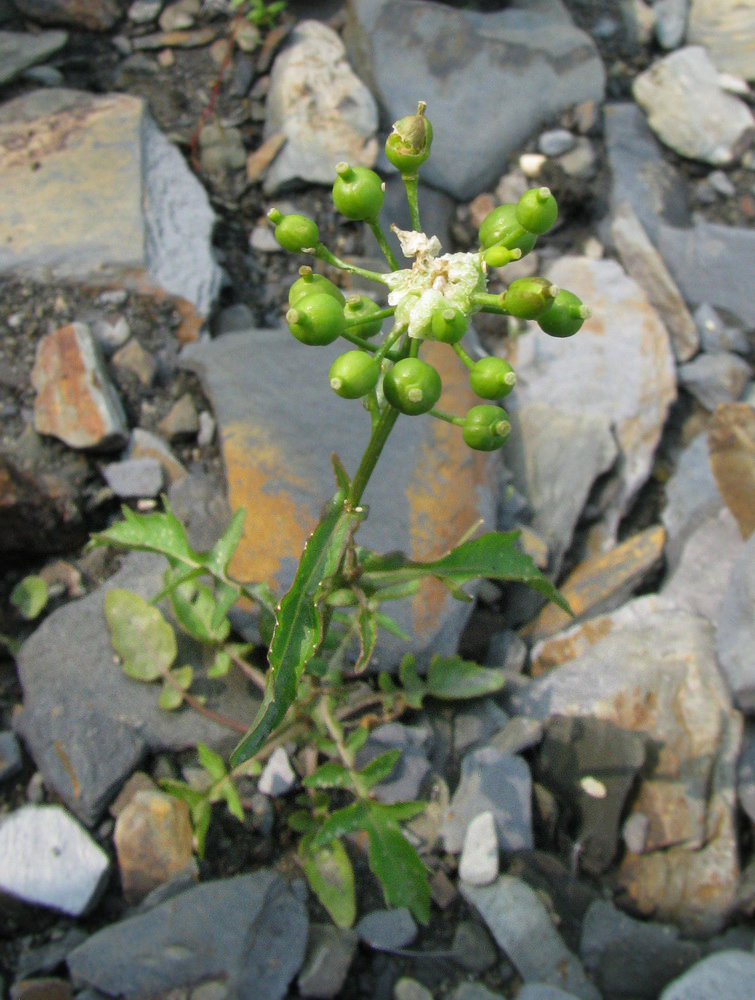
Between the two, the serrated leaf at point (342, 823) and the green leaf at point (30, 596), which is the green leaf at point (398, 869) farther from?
the green leaf at point (30, 596)

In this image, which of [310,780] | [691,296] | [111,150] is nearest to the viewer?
[310,780]

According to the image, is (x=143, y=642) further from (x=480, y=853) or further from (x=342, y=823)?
(x=480, y=853)

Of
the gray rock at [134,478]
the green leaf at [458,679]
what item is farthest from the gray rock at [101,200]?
the green leaf at [458,679]

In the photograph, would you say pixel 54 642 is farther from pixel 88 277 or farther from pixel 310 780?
pixel 88 277

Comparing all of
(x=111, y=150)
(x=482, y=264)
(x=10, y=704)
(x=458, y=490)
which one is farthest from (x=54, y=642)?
(x=111, y=150)

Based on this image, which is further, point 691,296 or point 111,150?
point 691,296
